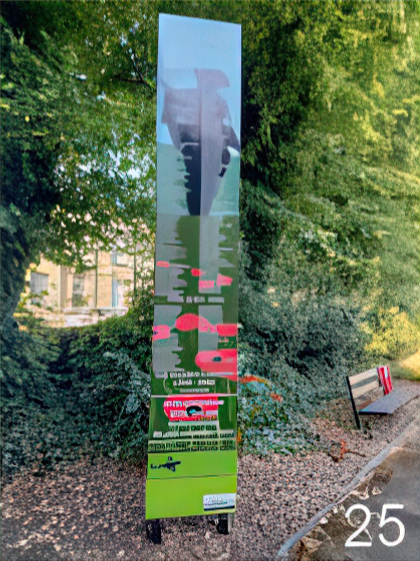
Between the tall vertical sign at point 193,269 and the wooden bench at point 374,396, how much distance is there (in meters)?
1.83

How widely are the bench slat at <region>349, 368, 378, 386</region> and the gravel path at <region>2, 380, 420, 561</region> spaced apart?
2.11 ft

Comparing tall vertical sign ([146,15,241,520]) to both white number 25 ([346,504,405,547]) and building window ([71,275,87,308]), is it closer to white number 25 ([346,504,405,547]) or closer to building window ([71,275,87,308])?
white number 25 ([346,504,405,547])

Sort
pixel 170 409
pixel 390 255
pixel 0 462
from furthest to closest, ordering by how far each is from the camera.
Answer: pixel 390 255 → pixel 0 462 → pixel 170 409

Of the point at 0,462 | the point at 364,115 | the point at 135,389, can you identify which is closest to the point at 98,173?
the point at 135,389

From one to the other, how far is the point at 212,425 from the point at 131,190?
2116 mm

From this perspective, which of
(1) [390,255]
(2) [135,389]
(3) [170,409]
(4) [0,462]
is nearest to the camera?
(3) [170,409]

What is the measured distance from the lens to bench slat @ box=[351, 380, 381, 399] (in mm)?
3976

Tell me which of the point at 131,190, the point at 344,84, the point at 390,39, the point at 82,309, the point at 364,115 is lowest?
the point at 82,309

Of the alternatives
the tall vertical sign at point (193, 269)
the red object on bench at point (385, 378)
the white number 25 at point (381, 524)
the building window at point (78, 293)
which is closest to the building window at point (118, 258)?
the building window at point (78, 293)

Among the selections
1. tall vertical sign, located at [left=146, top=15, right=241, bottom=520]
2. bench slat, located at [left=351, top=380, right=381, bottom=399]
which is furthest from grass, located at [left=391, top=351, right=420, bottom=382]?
tall vertical sign, located at [left=146, top=15, right=241, bottom=520]

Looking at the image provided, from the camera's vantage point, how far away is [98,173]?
11.6ft

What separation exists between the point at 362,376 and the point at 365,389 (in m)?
0.15

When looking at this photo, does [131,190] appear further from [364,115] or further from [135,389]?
[364,115]

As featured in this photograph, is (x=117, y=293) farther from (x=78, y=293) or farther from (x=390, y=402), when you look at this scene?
(x=390, y=402)
